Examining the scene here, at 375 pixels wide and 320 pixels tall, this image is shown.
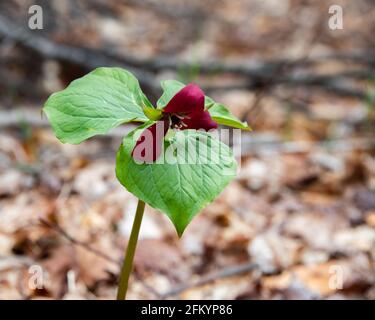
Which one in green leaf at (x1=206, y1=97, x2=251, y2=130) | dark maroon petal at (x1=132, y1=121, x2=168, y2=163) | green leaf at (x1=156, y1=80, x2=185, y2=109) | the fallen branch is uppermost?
the fallen branch

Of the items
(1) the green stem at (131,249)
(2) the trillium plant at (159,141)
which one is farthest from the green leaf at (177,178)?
(1) the green stem at (131,249)

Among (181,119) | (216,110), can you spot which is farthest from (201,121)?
(216,110)

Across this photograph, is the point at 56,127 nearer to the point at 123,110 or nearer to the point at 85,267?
the point at 123,110

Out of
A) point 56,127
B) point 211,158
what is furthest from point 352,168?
point 56,127

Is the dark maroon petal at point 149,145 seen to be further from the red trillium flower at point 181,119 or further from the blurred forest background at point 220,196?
the blurred forest background at point 220,196

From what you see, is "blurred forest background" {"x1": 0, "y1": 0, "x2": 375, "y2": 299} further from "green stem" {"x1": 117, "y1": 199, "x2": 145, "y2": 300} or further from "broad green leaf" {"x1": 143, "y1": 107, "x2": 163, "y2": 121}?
"broad green leaf" {"x1": 143, "y1": 107, "x2": 163, "y2": 121}

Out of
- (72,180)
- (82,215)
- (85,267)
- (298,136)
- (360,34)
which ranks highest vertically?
(360,34)

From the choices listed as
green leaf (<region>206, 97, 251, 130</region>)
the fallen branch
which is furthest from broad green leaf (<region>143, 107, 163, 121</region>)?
the fallen branch

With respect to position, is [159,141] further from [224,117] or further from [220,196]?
[220,196]
